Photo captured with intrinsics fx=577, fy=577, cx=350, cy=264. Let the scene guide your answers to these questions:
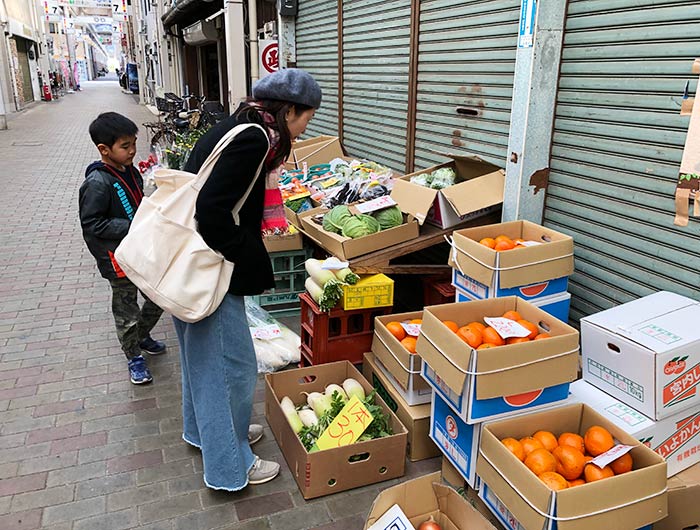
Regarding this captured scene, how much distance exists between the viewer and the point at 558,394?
2.61 metres

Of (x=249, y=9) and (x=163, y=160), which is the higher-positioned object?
(x=249, y=9)

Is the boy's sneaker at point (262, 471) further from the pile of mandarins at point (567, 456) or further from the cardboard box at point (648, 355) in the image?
the cardboard box at point (648, 355)

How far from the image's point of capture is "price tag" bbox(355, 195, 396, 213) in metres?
4.37

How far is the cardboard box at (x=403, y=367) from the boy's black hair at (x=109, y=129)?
6.31ft

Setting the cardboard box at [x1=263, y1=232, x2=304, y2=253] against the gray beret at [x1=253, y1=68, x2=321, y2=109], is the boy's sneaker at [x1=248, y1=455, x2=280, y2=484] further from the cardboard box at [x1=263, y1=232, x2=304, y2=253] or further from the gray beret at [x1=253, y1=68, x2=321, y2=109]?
the cardboard box at [x1=263, y1=232, x2=304, y2=253]

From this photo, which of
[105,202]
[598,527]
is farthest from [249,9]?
[598,527]

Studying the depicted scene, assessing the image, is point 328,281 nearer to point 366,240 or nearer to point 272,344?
point 366,240

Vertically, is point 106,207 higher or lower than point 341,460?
higher

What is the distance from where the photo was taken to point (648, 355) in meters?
2.44

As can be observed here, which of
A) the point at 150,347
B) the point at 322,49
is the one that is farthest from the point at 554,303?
the point at 322,49

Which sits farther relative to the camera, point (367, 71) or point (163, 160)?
point (163, 160)

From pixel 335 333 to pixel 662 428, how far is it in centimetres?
213

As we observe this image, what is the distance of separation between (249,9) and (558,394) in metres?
10.0

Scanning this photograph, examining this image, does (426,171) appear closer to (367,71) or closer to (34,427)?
(367,71)
